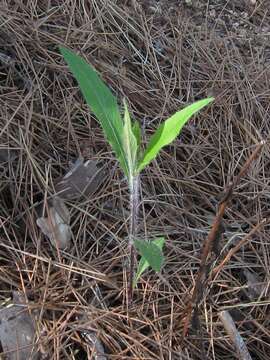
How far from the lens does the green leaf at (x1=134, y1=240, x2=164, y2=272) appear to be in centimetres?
109

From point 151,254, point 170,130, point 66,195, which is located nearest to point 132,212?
point 151,254

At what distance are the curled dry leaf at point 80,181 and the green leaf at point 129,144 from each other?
48cm

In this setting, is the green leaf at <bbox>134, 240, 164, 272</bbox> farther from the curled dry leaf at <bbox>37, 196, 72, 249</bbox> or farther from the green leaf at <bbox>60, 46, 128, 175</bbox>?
the curled dry leaf at <bbox>37, 196, 72, 249</bbox>

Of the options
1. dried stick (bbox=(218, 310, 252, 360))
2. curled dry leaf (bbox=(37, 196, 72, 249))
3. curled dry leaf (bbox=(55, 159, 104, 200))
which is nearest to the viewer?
dried stick (bbox=(218, 310, 252, 360))

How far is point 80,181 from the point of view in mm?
1594

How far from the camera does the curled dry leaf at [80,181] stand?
1578 mm

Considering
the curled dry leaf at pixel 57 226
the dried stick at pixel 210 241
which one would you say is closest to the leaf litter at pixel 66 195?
the curled dry leaf at pixel 57 226

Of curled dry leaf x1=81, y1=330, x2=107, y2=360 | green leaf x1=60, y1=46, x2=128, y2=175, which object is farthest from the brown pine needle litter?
green leaf x1=60, y1=46, x2=128, y2=175

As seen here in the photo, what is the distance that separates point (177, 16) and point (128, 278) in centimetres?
135

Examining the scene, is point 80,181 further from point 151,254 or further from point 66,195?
point 151,254

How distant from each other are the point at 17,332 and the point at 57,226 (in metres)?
0.29

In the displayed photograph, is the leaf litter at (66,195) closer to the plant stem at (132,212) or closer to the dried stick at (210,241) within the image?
the plant stem at (132,212)

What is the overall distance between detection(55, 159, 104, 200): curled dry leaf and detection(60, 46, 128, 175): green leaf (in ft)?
1.63

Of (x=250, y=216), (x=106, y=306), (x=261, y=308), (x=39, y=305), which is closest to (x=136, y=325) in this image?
(x=106, y=306)
